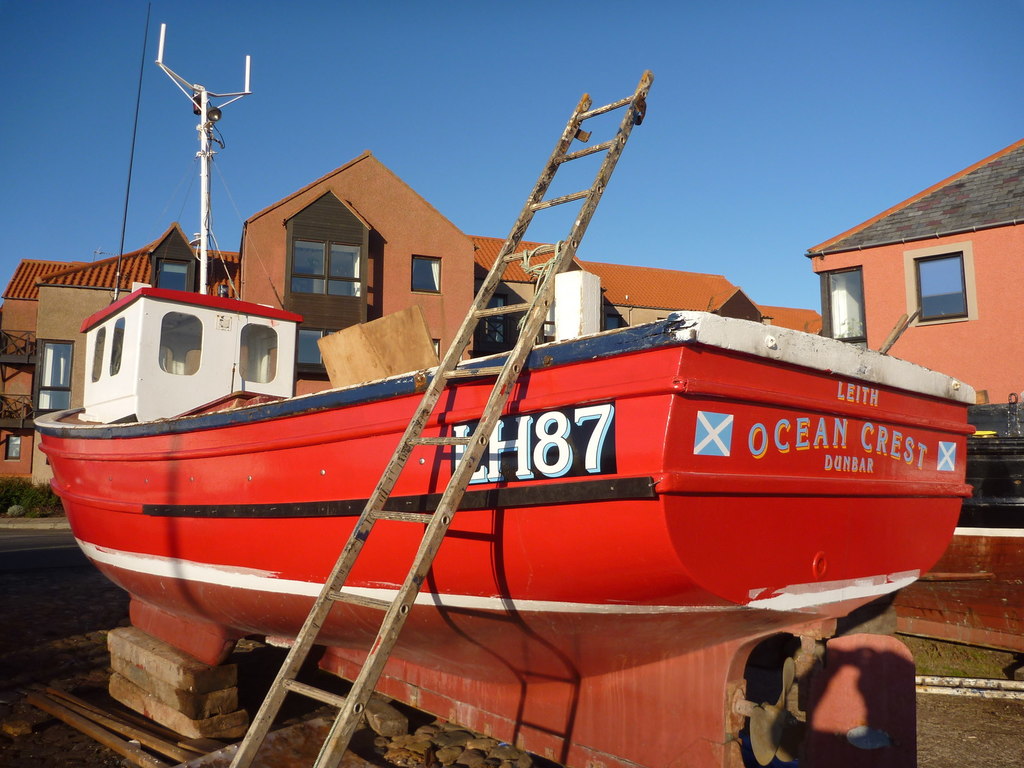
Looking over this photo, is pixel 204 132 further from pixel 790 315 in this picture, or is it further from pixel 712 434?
pixel 790 315

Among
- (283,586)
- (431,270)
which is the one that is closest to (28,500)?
(431,270)

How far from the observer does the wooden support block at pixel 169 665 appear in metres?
5.41

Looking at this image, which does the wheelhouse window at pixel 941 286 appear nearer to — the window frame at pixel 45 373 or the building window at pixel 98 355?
the building window at pixel 98 355

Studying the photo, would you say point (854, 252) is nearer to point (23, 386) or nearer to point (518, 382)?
point (518, 382)

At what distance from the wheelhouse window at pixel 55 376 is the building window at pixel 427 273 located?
1193 cm

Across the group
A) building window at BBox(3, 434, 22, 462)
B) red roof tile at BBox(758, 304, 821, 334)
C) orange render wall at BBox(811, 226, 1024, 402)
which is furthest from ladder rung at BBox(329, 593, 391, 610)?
red roof tile at BBox(758, 304, 821, 334)

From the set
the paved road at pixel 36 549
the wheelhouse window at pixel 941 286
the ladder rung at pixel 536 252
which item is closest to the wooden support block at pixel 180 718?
the ladder rung at pixel 536 252

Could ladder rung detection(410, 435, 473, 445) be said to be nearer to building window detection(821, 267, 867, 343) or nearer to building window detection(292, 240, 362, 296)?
building window detection(821, 267, 867, 343)

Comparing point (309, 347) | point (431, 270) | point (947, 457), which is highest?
point (431, 270)

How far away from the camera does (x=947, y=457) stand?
177 inches

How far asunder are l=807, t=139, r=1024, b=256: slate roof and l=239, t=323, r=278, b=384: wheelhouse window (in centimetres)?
808

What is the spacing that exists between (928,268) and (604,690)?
924 centimetres

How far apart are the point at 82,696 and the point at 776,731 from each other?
512 cm

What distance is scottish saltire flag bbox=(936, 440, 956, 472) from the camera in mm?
4434
